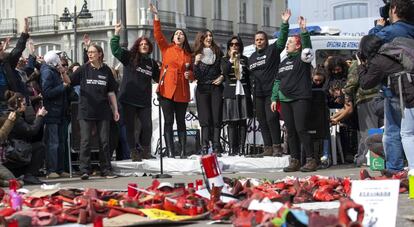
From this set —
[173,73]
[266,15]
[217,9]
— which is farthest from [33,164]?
[266,15]

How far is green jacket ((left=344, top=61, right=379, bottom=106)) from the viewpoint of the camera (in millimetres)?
14405

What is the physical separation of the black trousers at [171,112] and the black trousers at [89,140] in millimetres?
967

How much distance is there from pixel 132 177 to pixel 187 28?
4851 centimetres

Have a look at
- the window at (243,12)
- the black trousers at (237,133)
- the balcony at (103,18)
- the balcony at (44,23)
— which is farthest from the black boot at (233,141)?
the window at (243,12)

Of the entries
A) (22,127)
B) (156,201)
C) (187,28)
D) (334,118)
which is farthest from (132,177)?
(187,28)

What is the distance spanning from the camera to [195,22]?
62.5 meters

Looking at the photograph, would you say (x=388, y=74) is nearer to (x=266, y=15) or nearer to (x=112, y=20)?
(x=112, y=20)

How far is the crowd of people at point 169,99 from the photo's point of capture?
41.9ft

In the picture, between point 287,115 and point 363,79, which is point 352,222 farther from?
point 287,115

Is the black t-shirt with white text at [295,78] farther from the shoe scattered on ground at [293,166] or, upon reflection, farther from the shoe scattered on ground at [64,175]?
the shoe scattered on ground at [64,175]

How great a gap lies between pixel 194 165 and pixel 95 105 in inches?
65.4

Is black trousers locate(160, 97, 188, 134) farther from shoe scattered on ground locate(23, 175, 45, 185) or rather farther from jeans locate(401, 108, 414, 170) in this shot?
jeans locate(401, 108, 414, 170)

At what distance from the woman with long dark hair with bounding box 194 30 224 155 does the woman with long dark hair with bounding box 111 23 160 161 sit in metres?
0.76

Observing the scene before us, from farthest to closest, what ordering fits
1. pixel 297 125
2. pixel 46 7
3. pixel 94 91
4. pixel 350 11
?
pixel 46 7 → pixel 350 11 → pixel 94 91 → pixel 297 125
